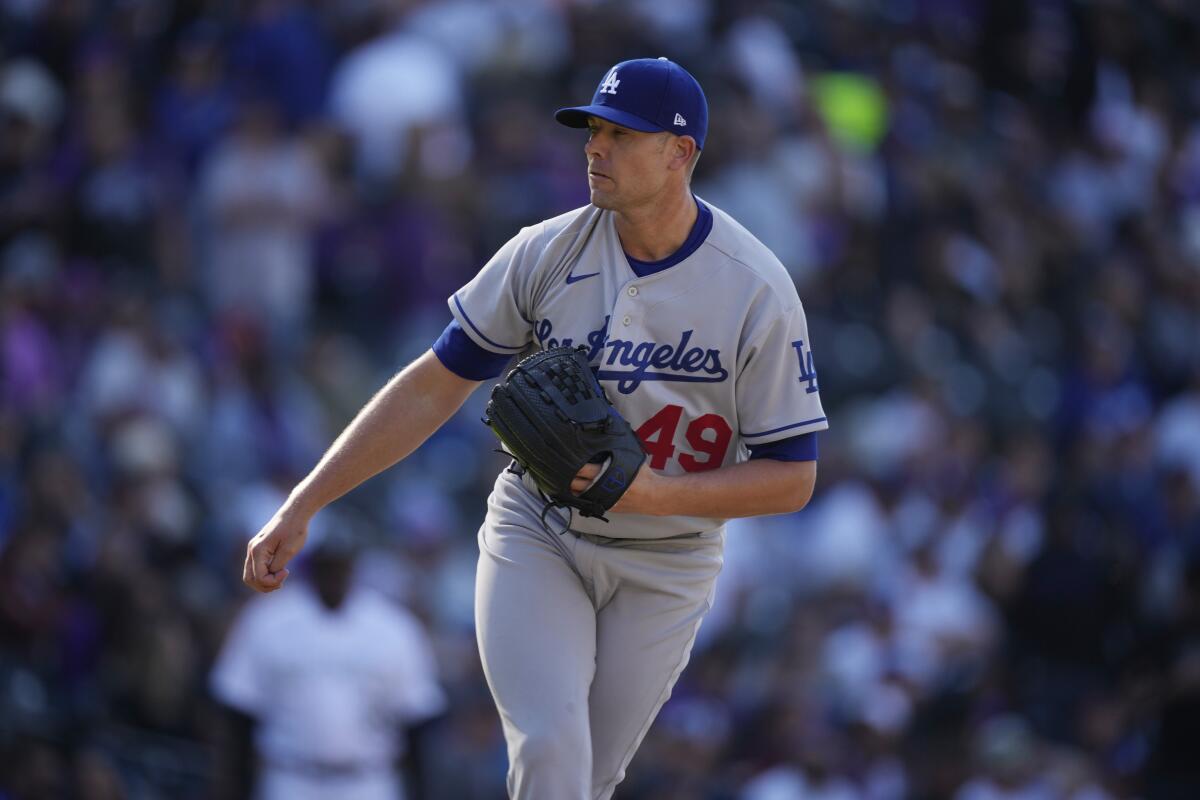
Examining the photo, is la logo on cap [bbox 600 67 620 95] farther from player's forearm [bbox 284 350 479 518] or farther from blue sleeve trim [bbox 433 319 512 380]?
player's forearm [bbox 284 350 479 518]

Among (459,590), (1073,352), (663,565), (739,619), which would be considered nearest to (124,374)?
(459,590)

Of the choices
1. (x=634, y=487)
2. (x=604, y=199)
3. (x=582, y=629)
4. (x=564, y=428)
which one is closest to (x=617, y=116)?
(x=604, y=199)

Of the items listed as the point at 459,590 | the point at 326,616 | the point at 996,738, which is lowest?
the point at 996,738

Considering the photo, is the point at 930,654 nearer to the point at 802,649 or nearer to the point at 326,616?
the point at 802,649

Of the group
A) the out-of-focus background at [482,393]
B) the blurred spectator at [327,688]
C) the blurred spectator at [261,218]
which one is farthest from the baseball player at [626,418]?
the blurred spectator at [261,218]

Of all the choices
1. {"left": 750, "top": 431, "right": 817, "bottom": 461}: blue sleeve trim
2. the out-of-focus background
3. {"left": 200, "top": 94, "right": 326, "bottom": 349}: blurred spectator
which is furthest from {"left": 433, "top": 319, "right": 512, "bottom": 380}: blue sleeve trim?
{"left": 200, "top": 94, "right": 326, "bottom": 349}: blurred spectator
